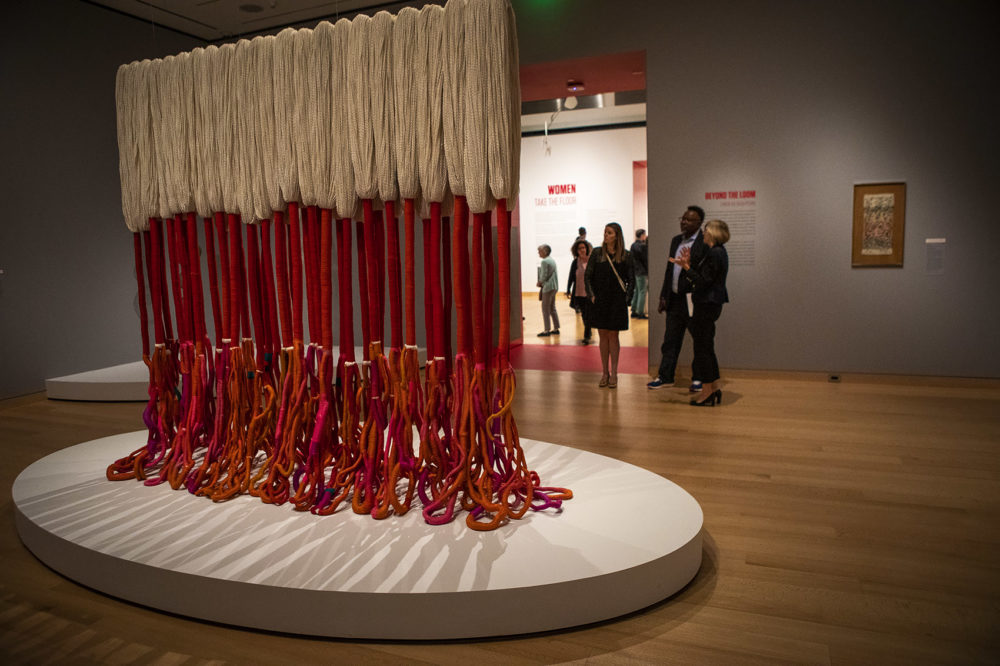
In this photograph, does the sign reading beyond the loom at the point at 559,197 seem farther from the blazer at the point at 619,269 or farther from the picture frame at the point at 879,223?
the picture frame at the point at 879,223

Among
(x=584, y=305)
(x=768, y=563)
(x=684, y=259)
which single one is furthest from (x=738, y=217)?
(x=768, y=563)

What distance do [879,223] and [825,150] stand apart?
79cm

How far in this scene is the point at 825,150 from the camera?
5895 mm

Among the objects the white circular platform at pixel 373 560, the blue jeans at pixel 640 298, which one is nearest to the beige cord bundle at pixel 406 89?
the white circular platform at pixel 373 560

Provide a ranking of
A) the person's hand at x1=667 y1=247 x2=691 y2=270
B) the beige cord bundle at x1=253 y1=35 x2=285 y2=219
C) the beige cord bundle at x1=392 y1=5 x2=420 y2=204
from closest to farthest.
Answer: the beige cord bundle at x1=392 y1=5 x2=420 y2=204
the beige cord bundle at x1=253 y1=35 x2=285 y2=219
the person's hand at x1=667 y1=247 x2=691 y2=270

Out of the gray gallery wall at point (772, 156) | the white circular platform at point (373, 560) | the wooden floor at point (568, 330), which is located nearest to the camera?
the white circular platform at point (373, 560)

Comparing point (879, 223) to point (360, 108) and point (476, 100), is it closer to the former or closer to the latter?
point (476, 100)

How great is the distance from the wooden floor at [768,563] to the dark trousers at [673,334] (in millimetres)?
980

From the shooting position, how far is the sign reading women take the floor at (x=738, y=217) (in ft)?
20.2

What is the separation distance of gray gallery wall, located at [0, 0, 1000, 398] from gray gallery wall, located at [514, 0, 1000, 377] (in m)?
0.01

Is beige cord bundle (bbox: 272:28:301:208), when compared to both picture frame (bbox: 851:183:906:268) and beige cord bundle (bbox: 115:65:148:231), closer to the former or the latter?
beige cord bundle (bbox: 115:65:148:231)

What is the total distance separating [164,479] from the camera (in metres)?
2.83

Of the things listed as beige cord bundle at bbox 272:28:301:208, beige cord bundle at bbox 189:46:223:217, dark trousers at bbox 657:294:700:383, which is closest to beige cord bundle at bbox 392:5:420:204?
Answer: beige cord bundle at bbox 272:28:301:208

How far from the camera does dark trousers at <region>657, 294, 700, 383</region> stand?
19.2 ft
